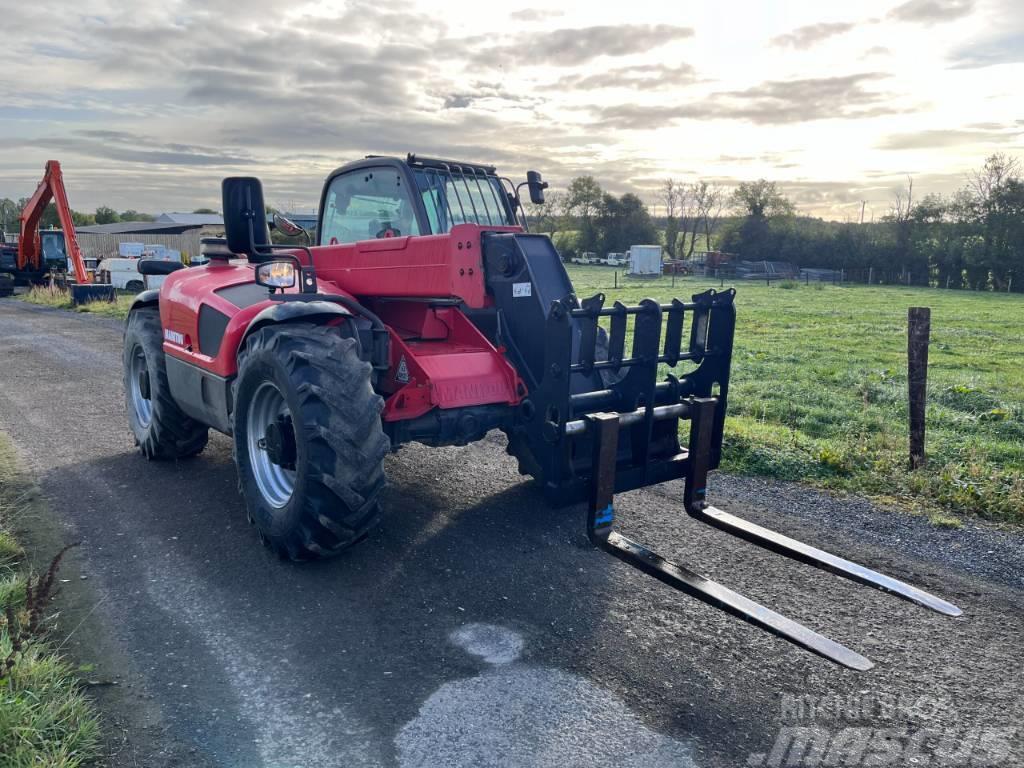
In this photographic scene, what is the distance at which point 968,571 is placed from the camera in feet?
15.2

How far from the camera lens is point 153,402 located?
6.56 metres

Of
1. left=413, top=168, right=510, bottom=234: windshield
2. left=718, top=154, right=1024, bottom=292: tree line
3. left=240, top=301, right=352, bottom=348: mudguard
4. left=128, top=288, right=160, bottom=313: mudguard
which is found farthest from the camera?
left=718, top=154, right=1024, bottom=292: tree line

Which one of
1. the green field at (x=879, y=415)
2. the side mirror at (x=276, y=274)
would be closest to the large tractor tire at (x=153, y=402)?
the side mirror at (x=276, y=274)

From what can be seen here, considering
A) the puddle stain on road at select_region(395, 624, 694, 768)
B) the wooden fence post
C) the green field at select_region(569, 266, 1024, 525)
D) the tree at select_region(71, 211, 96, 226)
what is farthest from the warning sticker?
the tree at select_region(71, 211, 96, 226)

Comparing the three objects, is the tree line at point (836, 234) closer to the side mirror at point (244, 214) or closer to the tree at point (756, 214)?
the tree at point (756, 214)

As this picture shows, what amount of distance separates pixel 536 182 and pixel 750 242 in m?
58.6

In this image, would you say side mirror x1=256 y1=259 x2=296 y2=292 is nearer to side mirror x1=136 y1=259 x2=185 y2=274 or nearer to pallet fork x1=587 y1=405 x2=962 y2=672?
pallet fork x1=587 y1=405 x2=962 y2=672

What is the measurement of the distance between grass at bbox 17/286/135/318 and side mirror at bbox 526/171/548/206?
51.9 feet

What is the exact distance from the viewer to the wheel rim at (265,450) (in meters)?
4.85

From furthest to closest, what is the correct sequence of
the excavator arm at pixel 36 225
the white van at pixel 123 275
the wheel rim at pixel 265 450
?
1. the white van at pixel 123 275
2. the excavator arm at pixel 36 225
3. the wheel rim at pixel 265 450

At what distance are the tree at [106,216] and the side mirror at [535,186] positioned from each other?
300 feet

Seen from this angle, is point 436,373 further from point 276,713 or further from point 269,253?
point 276,713

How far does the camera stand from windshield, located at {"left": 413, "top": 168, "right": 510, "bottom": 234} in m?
5.55

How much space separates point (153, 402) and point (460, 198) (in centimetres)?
305
